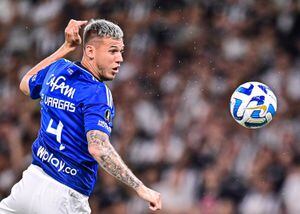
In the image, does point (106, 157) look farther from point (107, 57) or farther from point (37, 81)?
point (37, 81)

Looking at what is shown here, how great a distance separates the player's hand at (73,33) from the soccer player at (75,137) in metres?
0.32

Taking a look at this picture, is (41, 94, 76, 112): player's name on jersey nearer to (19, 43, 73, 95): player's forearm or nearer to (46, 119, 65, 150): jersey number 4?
(46, 119, 65, 150): jersey number 4

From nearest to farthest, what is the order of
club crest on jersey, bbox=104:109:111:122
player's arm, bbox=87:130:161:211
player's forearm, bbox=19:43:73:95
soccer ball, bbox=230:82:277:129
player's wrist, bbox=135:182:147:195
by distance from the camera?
1. player's wrist, bbox=135:182:147:195
2. player's arm, bbox=87:130:161:211
3. club crest on jersey, bbox=104:109:111:122
4. player's forearm, bbox=19:43:73:95
5. soccer ball, bbox=230:82:277:129

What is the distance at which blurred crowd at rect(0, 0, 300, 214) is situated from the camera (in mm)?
10359

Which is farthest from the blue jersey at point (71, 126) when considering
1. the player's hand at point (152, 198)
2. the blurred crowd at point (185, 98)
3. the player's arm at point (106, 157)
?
the blurred crowd at point (185, 98)

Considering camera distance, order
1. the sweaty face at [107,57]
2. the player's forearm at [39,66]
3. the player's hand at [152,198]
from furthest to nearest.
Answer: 1. the player's forearm at [39,66]
2. the sweaty face at [107,57]
3. the player's hand at [152,198]

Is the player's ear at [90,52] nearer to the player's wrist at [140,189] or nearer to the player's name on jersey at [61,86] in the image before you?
the player's name on jersey at [61,86]

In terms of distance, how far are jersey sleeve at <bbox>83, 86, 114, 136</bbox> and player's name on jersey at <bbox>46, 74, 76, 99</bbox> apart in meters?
0.17

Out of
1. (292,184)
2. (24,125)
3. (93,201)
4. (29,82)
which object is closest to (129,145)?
(93,201)

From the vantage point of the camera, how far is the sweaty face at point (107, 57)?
5773 mm

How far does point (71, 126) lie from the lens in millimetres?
5551

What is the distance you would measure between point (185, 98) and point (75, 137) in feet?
20.1

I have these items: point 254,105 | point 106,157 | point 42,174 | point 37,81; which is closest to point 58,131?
point 42,174

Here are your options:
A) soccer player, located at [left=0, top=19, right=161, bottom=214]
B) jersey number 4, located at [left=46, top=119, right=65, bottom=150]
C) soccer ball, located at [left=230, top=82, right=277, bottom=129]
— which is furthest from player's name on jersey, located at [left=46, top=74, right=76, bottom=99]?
soccer ball, located at [left=230, top=82, right=277, bottom=129]
